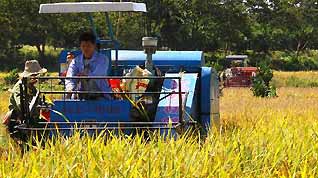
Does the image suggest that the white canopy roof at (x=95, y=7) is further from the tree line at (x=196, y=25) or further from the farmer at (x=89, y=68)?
the tree line at (x=196, y=25)

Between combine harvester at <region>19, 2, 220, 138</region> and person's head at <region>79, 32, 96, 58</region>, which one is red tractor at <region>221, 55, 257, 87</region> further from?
person's head at <region>79, 32, 96, 58</region>

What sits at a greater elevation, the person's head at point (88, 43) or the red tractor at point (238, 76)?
the person's head at point (88, 43)

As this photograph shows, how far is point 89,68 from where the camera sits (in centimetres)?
738

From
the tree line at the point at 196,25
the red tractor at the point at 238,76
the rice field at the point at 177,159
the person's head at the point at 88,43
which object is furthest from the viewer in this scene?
the tree line at the point at 196,25

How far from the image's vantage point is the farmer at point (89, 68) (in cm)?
719

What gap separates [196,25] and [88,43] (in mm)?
46340

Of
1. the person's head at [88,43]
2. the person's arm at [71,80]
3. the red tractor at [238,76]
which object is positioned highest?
the person's head at [88,43]

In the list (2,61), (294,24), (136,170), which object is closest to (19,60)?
(2,61)

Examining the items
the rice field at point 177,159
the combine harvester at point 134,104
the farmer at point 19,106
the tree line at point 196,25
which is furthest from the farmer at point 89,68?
the tree line at point 196,25

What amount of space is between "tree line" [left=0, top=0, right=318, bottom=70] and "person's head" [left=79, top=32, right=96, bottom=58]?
118 ft

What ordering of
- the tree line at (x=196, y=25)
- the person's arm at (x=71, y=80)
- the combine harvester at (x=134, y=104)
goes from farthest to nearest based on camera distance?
the tree line at (x=196, y=25), the person's arm at (x=71, y=80), the combine harvester at (x=134, y=104)

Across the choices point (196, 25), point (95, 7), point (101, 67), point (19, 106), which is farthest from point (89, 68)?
point (196, 25)

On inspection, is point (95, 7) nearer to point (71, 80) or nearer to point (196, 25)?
point (71, 80)

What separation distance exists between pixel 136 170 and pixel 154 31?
1880 inches
